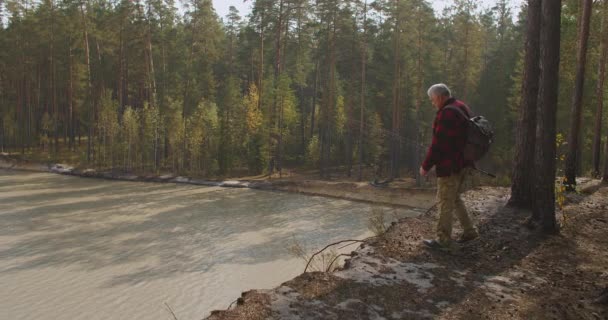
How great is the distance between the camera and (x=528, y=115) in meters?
6.06

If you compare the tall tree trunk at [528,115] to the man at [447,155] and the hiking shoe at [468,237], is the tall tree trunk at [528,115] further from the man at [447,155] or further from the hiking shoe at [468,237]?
the man at [447,155]

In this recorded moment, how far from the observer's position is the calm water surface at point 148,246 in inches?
329

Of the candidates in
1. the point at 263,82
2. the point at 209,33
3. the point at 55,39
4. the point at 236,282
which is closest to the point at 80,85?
the point at 55,39

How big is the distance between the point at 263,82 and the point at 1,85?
26019 mm

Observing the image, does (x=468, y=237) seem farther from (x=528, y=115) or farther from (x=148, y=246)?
(x=148, y=246)

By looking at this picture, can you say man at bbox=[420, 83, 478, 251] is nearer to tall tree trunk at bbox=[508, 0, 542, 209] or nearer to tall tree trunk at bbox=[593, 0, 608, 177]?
tall tree trunk at bbox=[508, 0, 542, 209]

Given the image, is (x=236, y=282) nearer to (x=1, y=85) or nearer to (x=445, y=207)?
(x=445, y=207)

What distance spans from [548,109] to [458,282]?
106 inches

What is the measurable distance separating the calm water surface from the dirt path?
4749 millimetres

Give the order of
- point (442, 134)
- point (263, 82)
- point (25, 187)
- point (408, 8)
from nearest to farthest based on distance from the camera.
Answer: point (442, 134)
point (25, 187)
point (408, 8)
point (263, 82)

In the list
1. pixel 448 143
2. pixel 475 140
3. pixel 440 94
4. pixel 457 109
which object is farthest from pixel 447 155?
pixel 440 94

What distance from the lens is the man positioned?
13.4 ft

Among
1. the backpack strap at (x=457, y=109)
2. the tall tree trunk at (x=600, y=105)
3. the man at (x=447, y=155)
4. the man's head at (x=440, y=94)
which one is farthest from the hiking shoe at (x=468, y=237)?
the tall tree trunk at (x=600, y=105)

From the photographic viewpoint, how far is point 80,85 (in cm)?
3669
